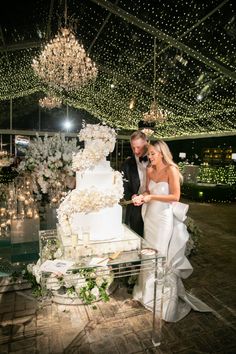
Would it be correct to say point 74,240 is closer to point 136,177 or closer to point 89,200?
point 89,200

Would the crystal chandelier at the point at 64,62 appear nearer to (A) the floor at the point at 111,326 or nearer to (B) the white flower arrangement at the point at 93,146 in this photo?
(B) the white flower arrangement at the point at 93,146

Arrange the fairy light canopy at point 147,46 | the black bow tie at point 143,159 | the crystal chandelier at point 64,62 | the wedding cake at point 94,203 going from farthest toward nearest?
the crystal chandelier at point 64,62, the fairy light canopy at point 147,46, the black bow tie at point 143,159, the wedding cake at point 94,203

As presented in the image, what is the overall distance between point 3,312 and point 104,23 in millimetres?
6173

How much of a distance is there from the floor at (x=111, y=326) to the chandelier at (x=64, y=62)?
502 cm

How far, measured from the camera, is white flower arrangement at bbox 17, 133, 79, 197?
4574mm

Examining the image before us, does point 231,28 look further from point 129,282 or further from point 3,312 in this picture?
point 3,312

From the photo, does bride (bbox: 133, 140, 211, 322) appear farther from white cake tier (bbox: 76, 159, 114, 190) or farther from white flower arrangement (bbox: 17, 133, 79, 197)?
white flower arrangement (bbox: 17, 133, 79, 197)

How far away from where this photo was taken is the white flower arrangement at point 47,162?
A: 15.0 feet

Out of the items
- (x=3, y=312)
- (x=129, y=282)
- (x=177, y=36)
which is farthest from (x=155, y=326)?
(x=177, y=36)

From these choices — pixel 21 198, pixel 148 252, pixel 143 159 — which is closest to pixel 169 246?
pixel 148 252

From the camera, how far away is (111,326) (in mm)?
2770

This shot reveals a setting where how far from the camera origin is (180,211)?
10.1ft

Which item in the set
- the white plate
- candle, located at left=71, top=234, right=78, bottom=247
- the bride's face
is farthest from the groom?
candle, located at left=71, top=234, right=78, bottom=247

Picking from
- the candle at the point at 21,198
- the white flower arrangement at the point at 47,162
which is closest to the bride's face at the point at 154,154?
the white flower arrangement at the point at 47,162
